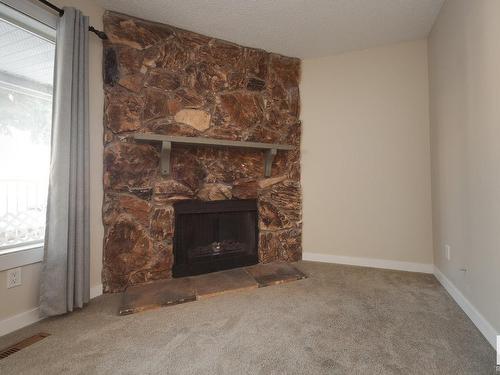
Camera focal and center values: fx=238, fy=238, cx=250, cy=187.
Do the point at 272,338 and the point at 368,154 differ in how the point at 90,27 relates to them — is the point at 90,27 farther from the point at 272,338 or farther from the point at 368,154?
the point at 368,154

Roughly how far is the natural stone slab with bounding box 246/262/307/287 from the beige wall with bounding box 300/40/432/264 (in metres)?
0.47

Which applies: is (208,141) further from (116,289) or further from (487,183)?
(487,183)

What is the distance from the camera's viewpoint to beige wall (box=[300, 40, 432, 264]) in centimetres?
243

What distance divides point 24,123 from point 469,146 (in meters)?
3.00

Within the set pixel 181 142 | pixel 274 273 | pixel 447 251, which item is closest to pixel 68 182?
pixel 181 142

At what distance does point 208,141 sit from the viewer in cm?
215

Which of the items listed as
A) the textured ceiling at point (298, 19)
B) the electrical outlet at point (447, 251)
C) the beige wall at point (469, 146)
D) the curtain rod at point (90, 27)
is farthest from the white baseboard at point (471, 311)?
the curtain rod at point (90, 27)

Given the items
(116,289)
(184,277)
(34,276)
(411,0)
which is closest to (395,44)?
(411,0)

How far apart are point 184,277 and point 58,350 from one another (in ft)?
3.46

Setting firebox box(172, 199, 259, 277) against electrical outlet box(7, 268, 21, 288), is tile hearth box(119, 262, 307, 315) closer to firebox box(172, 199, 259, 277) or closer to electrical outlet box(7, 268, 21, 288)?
firebox box(172, 199, 259, 277)

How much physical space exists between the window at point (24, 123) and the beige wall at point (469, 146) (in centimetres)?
284

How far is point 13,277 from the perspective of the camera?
150cm

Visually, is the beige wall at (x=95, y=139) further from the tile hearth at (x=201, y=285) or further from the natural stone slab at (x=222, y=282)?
the natural stone slab at (x=222, y=282)

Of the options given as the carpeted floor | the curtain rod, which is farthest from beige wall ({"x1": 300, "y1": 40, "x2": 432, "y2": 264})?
the curtain rod
